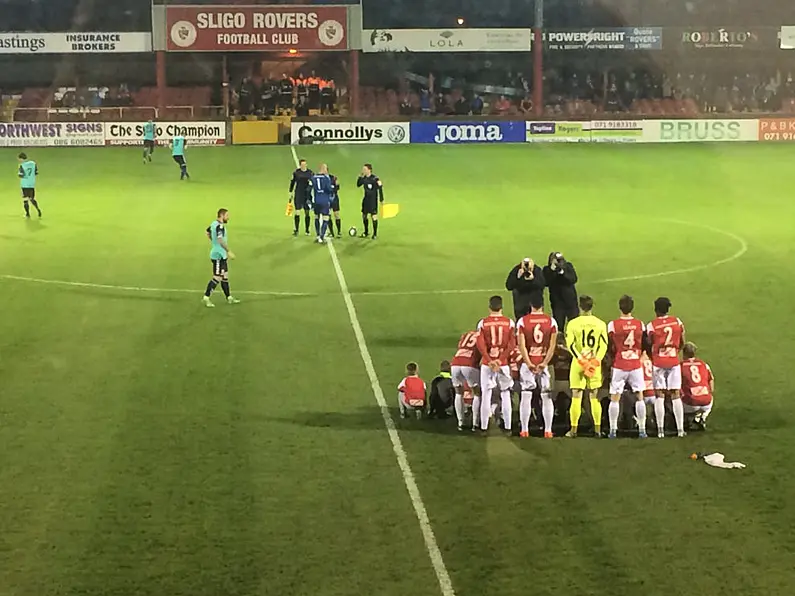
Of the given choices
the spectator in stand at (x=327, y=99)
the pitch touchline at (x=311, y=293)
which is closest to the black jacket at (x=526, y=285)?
the pitch touchline at (x=311, y=293)

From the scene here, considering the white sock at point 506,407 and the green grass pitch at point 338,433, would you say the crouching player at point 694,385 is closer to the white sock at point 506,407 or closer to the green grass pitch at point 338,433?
the green grass pitch at point 338,433

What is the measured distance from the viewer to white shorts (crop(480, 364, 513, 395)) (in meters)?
13.0

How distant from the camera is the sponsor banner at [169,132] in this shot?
54.8 metres

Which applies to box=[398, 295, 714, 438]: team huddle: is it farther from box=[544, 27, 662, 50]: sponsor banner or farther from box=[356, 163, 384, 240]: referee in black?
box=[544, 27, 662, 50]: sponsor banner

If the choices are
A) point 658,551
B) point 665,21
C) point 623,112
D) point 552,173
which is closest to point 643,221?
point 552,173

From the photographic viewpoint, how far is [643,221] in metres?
31.6

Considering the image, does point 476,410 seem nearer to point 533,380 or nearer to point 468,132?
point 533,380

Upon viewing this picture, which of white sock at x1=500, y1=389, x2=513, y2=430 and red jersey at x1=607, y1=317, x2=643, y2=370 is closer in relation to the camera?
red jersey at x1=607, y1=317, x2=643, y2=370

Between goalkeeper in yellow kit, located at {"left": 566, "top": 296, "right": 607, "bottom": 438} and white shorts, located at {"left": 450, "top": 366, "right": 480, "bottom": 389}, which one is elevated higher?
goalkeeper in yellow kit, located at {"left": 566, "top": 296, "right": 607, "bottom": 438}

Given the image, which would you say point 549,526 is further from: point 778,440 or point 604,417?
point 778,440

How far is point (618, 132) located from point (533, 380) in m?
45.7

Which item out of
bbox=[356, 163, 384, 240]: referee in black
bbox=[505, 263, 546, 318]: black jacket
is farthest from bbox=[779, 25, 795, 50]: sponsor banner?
bbox=[505, 263, 546, 318]: black jacket

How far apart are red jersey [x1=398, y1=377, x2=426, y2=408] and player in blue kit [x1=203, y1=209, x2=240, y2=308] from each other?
6042 millimetres

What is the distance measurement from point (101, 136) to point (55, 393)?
137 feet
